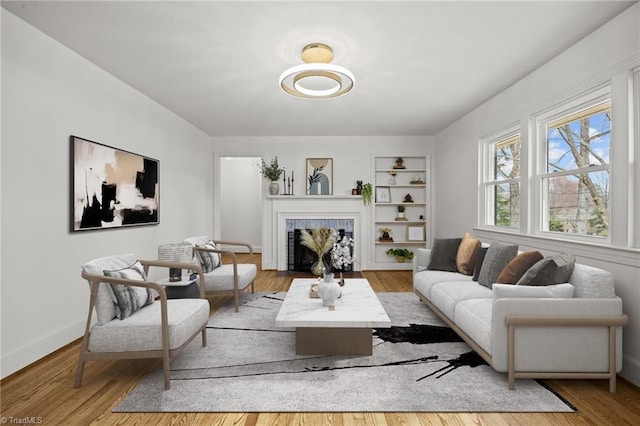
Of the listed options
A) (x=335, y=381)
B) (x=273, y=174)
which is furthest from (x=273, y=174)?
(x=335, y=381)

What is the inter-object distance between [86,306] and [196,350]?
130cm

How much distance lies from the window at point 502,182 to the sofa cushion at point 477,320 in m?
1.79

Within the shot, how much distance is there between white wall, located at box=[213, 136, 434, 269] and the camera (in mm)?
6508

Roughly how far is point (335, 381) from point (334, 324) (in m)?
0.37

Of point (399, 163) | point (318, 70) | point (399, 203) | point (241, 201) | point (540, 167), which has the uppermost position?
point (318, 70)

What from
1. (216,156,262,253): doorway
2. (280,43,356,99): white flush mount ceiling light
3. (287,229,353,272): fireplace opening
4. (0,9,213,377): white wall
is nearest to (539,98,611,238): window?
(280,43,356,99): white flush mount ceiling light

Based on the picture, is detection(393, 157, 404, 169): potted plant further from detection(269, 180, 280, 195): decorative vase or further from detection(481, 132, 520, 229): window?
detection(269, 180, 280, 195): decorative vase

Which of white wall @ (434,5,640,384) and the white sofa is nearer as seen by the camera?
the white sofa

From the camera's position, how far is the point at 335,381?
2.27 meters

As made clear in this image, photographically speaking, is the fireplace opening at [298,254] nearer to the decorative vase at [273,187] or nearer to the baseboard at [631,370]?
the decorative vase at [273,187]

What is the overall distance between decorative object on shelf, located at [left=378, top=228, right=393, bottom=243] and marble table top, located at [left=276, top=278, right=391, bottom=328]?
3.33 metres

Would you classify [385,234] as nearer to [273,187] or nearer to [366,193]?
[366,193]

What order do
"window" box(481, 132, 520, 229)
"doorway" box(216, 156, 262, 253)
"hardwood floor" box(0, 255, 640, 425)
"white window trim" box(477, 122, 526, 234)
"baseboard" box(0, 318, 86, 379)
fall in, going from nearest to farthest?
1. "hardwood floor" box(0, 255, 640, 425)
2. "baseboard" box(0, 318, 86, 379)
3. "window" box(481, 132, 520, 229)
4. "white window trim" box(477, 122, 526, 234)
5. "doorway" box(216, 156, 262, 253)

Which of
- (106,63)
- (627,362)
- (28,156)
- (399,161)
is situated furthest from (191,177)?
(627,362)
